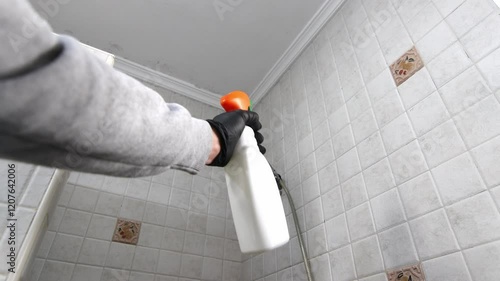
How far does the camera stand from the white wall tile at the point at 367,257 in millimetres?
711

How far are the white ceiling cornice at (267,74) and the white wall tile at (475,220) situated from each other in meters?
0.92

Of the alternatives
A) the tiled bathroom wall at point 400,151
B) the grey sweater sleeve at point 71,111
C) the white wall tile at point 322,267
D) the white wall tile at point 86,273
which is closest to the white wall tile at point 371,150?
the tiled bathroom wall at point 400,151

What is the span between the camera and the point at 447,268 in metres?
0.58

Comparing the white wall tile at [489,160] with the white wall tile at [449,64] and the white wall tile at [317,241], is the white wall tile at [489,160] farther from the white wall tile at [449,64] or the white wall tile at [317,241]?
the white wall tile at [317,241]

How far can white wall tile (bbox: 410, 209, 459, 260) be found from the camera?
593 mm

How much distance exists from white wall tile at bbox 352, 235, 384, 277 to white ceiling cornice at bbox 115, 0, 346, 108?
0.93 m

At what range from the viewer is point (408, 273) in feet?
2.10

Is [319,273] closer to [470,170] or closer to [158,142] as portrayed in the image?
[470,170]

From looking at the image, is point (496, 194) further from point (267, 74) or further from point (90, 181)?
point (90, 181)

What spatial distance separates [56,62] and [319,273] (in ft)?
2.86

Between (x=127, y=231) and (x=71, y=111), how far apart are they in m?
1.03

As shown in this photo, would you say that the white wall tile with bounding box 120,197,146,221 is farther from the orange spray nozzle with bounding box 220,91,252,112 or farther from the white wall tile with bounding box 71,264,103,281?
the orange spray nozzle with bounding box 220,91,252,112

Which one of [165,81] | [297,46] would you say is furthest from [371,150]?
[165,81]

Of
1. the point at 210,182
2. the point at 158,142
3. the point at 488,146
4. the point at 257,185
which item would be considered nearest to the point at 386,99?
the point at 488,146
